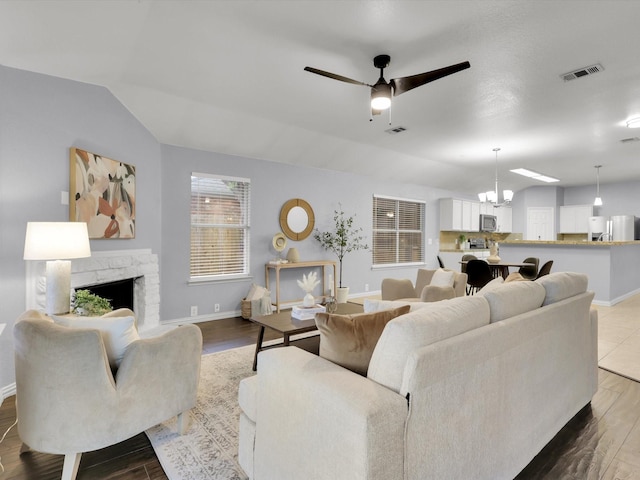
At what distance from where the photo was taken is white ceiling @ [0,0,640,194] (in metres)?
2.37

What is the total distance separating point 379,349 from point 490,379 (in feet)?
1.90

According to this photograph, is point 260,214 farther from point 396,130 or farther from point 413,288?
point 413,288

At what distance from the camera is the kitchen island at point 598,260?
20.6ft

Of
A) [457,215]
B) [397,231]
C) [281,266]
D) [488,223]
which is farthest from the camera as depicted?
[488,223]

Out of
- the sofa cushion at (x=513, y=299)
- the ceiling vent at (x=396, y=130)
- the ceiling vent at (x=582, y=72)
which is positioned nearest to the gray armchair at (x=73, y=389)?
the sofa cushion at (x=513, y=299)

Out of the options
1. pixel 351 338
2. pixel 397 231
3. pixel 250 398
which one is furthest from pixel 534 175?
pixel 250 398

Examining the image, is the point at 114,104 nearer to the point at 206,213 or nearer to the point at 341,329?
the point at 206,213

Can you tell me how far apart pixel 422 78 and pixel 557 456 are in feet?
8.52

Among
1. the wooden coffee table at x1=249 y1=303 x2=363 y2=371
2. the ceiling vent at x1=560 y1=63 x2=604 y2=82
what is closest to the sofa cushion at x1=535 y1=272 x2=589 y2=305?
the wooden coffee table at x1=249 y1=303 x2=363 y2=371

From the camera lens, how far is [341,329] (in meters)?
1.55

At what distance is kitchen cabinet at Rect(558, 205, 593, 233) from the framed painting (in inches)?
419

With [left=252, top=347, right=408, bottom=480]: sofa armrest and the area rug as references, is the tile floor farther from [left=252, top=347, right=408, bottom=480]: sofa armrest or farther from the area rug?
the area rug

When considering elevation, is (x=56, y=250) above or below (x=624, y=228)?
below

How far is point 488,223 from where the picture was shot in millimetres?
9289
